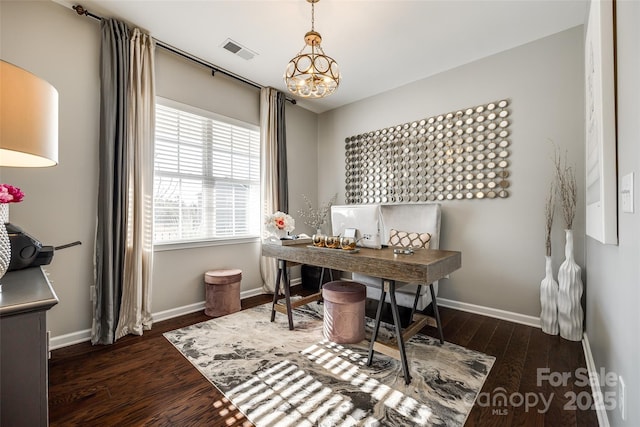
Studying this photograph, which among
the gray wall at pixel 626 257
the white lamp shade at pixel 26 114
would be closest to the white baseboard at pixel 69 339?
the white lamp shade at pixel 26 114

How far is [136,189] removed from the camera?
8.48 ft

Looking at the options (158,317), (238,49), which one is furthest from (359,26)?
(158,317)

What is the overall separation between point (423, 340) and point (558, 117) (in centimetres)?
241

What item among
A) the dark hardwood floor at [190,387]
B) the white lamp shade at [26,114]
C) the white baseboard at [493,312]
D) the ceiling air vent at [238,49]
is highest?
the ceiling air vent at [238,49]

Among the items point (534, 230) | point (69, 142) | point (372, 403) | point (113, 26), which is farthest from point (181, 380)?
point (534, 230)

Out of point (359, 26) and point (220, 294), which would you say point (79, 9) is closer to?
point (359, 26)

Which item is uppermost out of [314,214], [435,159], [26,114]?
[435,159]

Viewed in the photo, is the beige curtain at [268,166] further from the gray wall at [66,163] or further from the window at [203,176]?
the gray wall at [66,163]

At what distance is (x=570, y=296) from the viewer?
7.47 ft

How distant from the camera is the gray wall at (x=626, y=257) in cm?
92

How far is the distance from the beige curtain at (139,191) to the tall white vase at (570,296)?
3.69 metres

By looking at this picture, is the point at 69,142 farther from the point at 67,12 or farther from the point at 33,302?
the point at 33,302

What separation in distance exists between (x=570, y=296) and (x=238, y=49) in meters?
3.85

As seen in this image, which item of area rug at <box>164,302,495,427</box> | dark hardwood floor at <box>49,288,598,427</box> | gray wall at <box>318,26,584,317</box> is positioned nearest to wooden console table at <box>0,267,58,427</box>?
dark hardwood floor at <box>49,288,598,427</box>
